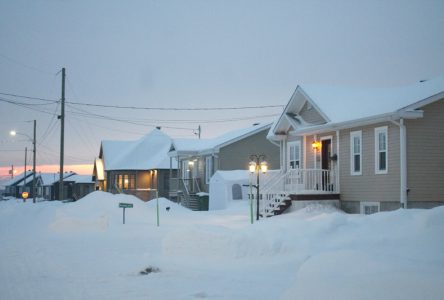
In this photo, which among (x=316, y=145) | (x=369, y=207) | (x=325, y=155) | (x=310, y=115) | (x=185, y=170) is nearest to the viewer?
(x=369, y=207)

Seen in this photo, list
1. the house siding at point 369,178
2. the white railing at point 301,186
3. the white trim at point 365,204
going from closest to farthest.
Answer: the house siding at point 369,178
the white trim at point 365,204
the white railing at point 301,186

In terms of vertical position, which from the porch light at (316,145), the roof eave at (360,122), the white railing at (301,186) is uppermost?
the roof eave at (360,122)

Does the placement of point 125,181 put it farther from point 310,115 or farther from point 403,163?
point 403,163

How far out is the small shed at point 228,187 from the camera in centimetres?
3288

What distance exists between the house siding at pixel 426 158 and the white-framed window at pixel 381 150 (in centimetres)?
105

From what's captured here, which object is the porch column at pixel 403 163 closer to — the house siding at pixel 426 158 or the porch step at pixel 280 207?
the house siding at pixel 426 158

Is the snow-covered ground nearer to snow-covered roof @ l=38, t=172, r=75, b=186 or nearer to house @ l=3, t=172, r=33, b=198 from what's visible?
snow-covered roof @ l=38, t=172, r=75, b=186

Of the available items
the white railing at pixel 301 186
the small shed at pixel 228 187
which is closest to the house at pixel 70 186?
the small shed at pixel 228 187

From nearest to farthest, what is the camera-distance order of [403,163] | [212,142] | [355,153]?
[403,163] < [355,153] < [212,142]

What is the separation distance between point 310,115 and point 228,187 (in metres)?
8.88

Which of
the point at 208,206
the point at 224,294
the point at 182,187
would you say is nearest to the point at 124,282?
the point at 224,294

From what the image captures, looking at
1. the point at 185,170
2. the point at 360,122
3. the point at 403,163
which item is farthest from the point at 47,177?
the point at 403,163

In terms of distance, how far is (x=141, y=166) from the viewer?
53688 millimetres

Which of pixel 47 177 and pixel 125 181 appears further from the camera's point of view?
pixel 47 177
